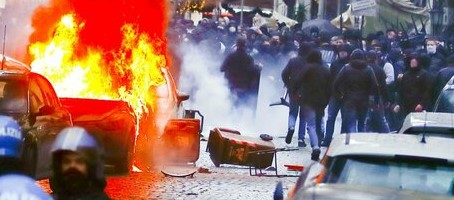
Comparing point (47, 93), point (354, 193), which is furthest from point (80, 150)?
point (47, 93)

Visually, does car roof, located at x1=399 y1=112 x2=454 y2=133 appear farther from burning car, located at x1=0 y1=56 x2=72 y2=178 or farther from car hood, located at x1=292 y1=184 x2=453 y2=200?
car hood, located at x1=292 y1=184 x2=453 y2=200

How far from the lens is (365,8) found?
3344 centimetres

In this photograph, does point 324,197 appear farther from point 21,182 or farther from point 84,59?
point 84,59

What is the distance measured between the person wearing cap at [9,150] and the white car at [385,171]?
2.17 metres

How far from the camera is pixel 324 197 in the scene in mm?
7152

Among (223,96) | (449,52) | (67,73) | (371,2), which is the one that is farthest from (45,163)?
(371,2)

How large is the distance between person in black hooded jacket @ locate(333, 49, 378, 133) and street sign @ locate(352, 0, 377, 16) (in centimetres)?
1155

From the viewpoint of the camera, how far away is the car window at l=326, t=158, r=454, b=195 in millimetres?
7641

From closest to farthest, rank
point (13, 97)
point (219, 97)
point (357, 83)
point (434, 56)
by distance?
1. point (13, 97)
2. point (357, 83)
3. point (434, 56)
4. point (219, 97)

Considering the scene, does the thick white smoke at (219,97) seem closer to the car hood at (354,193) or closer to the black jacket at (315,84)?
the black jacket at (315,84)

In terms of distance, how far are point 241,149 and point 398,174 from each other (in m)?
8.98

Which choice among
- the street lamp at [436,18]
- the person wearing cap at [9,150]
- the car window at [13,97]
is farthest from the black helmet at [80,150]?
the street lamp at [436,18]

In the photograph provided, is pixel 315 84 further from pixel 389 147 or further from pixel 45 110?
pixel 389 147

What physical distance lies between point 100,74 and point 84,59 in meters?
0.38
